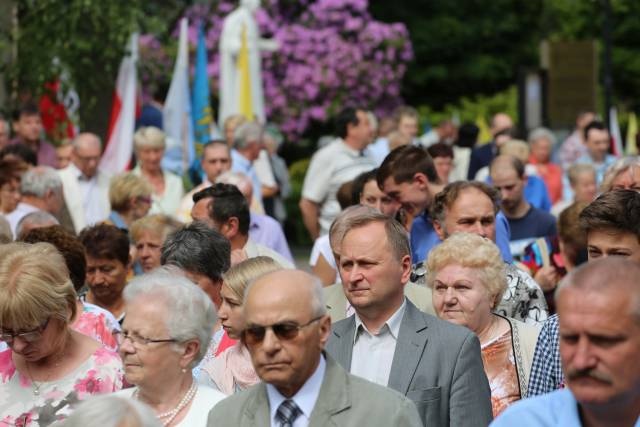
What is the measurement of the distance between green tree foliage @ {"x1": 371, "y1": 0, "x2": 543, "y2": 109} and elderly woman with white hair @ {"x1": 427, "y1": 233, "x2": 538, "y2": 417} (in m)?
29.1

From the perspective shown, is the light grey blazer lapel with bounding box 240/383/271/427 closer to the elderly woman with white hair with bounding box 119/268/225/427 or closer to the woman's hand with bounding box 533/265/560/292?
the elderly woman with white hair with bounding box 119/268/225/427

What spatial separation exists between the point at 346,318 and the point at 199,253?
1.23 meters

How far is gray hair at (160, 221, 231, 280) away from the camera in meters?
7.86

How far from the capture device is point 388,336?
6.66 m

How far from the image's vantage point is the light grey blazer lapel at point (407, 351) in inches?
253

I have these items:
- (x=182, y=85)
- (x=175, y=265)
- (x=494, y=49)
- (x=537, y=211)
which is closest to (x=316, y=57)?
(x=494, y=49)

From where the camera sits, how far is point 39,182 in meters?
11.8

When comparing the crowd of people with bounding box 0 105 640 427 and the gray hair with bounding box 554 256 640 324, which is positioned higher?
the gray hair with bounding box 554 256 640 324

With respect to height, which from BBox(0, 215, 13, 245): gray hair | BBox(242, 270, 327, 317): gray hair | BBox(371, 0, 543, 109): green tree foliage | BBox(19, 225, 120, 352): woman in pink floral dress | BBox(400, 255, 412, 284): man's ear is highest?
BBox(242, 270, 327, 317): gray hair

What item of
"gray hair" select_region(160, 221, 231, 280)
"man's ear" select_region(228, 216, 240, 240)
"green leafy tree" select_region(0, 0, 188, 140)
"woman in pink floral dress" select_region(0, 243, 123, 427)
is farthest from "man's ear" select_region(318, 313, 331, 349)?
"green leafy tree" select_region(0, 0, 188, 140)

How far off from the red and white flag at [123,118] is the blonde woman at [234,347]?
980 centimetres

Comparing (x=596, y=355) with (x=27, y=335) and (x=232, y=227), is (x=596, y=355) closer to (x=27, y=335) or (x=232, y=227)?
(x=27, y=335)

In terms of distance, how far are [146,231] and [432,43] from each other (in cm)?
2739

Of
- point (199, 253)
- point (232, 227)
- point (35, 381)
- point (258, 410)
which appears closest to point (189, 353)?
point (258, 410)
